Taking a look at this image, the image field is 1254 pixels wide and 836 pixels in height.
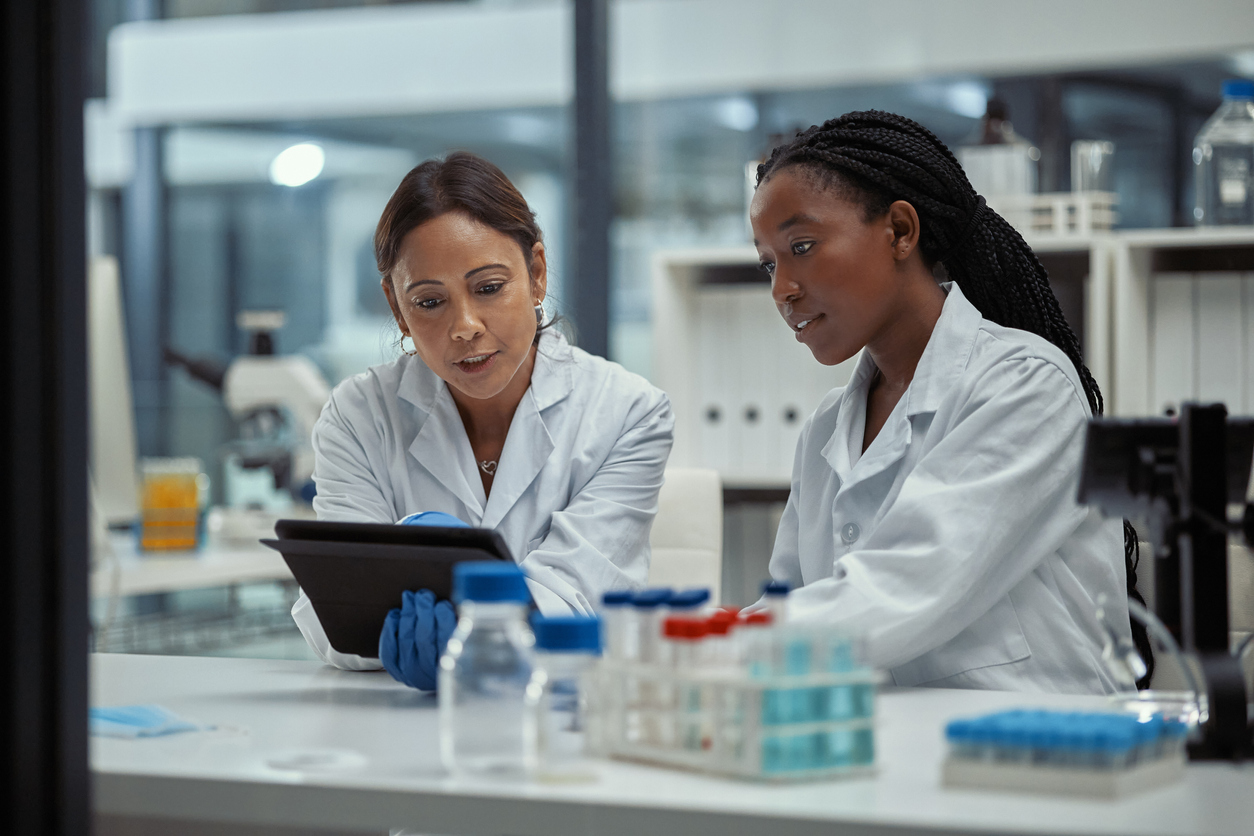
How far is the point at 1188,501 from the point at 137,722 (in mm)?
907

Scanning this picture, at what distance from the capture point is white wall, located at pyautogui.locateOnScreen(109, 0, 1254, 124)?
3553mm

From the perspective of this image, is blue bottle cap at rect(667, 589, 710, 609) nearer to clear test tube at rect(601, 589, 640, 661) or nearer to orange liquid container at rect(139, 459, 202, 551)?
clear test tube at rect(601, 589, 640, 661)

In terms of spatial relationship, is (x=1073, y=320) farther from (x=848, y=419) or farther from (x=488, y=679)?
(x=488, y=679)

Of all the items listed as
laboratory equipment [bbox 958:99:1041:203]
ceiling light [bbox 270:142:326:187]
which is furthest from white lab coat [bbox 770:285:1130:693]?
ceiling light [bbox 270:142:326:187]

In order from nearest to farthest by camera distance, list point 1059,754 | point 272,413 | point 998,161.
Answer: point 1059,754 → point 998,161 → point 272,413

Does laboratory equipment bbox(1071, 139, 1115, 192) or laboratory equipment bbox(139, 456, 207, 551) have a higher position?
laboratory equipment bbox(1071, 139, 1115, 192)

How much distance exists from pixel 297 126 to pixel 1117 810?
176 inches

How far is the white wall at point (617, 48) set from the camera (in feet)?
11.7

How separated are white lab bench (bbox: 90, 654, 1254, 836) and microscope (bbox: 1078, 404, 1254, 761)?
0.11 meters

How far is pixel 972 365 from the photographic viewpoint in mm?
1462

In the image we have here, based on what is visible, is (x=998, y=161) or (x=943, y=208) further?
(x=998, y=161)

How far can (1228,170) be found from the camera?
9.43ft

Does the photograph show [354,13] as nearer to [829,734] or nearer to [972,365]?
[972,365]

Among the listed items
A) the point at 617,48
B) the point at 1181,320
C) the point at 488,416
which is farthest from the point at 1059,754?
the point at 617,48
